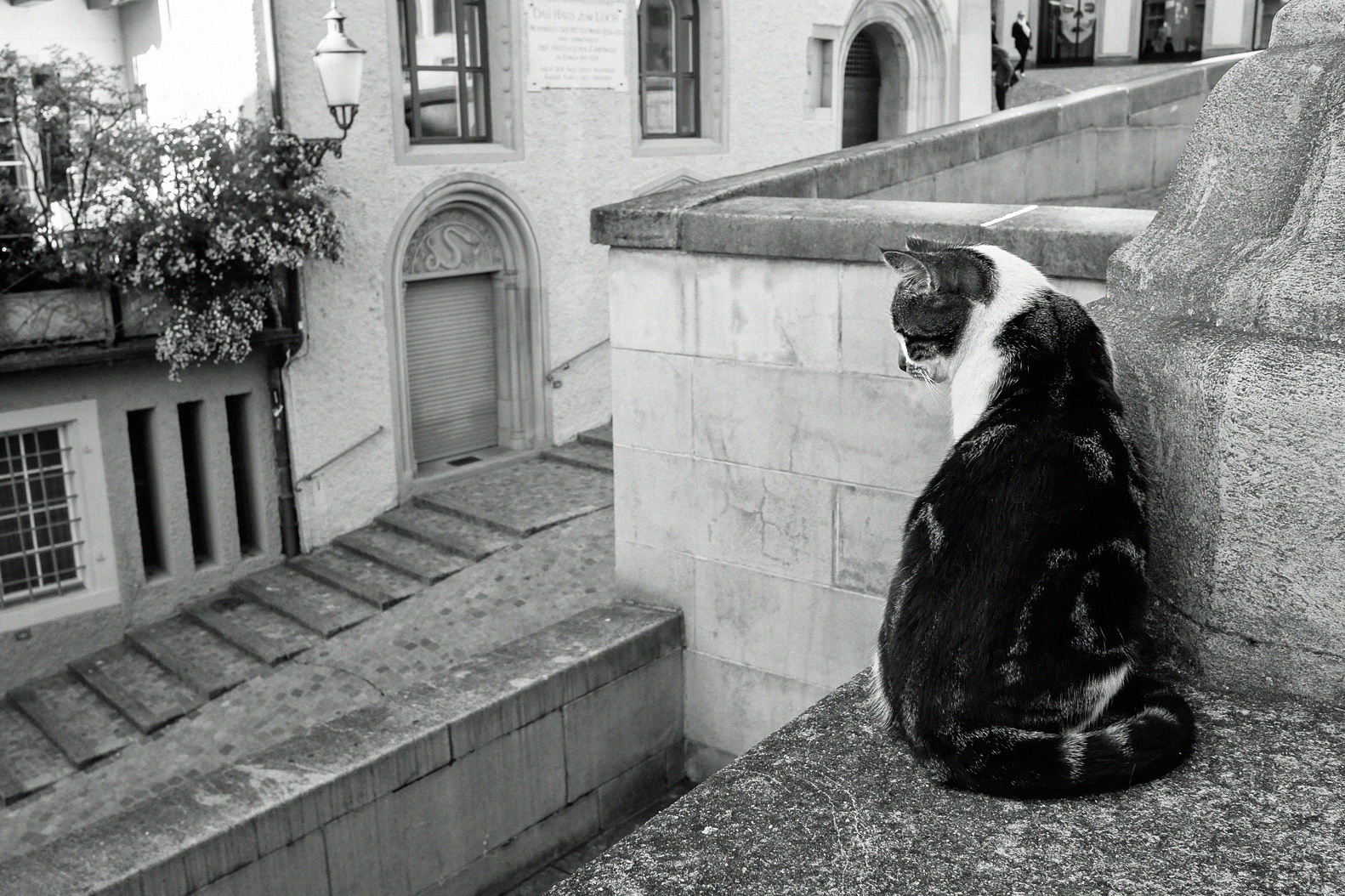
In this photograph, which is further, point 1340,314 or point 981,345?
point 981,345

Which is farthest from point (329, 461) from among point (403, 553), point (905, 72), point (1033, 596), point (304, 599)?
point (905, 72)

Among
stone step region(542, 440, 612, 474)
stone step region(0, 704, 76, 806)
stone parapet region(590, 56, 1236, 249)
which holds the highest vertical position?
stone parapet region(590, 56, 1236, 249)

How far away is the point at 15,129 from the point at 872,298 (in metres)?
8.53

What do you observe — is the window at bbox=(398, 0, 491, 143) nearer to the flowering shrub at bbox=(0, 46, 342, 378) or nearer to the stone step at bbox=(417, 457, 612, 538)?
the flowering shrub at bbox=(0, 46, 342, 378)

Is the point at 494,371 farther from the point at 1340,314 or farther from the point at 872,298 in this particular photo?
the point at 1340,314

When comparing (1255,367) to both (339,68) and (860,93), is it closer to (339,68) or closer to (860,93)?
(339,68)

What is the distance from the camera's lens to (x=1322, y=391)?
2428 millimetres

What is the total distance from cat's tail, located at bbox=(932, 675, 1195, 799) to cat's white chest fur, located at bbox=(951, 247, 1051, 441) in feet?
2.35

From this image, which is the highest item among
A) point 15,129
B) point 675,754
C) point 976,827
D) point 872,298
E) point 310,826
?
point 15,129

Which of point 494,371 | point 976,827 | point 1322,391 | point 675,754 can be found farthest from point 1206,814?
point 494,371

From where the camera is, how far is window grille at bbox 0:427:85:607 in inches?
436

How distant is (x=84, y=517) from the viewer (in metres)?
11.4

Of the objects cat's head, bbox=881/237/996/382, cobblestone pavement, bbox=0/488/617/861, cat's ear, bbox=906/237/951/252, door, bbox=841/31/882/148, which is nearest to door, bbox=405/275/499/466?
cobblestone pavement, bbox=0/488/617/861

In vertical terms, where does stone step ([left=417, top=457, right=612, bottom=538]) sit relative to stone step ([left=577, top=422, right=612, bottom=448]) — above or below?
below
